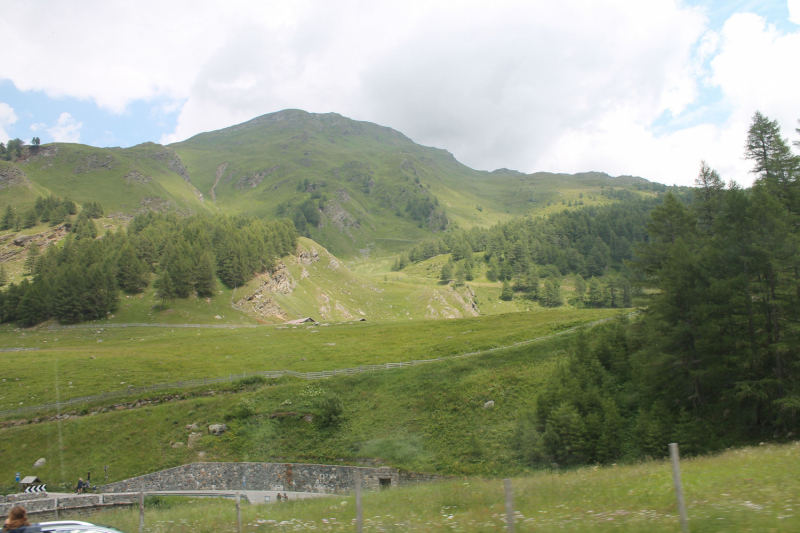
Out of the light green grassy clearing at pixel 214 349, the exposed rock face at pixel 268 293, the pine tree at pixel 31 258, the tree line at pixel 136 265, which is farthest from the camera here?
the pine tree at pixel 31 258

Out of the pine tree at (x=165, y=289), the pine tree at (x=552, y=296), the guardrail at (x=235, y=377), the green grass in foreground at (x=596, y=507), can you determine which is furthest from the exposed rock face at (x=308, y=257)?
the green grass in foreground at (x=596, y=507)

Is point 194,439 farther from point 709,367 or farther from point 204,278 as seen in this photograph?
point 204,278

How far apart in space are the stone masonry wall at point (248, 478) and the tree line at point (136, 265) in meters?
74.2

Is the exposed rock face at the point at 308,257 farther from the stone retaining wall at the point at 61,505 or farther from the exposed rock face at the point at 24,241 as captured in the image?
the stone retaining wall at the point at 61,505

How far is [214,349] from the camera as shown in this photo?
243 feet

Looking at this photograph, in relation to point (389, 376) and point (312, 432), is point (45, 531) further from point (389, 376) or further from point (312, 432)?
point (389, 376)

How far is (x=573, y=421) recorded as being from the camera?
28.9m

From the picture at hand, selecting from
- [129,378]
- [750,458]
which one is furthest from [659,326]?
[129,378]

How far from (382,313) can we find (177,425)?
3929 inches

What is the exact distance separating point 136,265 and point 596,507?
123 meters

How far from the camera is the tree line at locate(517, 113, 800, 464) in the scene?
2684 cm

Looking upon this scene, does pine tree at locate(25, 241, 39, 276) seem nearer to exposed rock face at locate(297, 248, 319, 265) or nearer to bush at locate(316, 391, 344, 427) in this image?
exposed rock face at locate(297, 248, 319, 265)

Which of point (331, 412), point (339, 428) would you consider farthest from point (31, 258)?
point (339, 428)

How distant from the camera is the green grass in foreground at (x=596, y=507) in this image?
8719 millimetres
